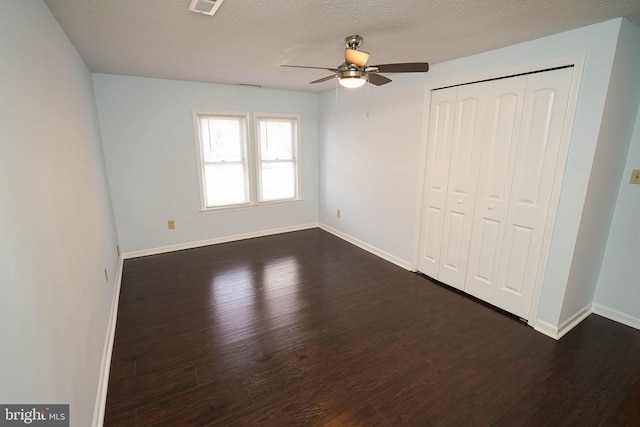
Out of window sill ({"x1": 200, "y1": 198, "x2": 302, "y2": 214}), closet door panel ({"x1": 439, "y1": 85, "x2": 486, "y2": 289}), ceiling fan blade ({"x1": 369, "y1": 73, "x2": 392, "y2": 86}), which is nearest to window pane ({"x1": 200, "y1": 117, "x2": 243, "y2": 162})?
window sill ({"x1": 200, "y1": 198, "x2": 302, "y2": 214})

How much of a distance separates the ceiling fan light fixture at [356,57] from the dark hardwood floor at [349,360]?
6.96 ft

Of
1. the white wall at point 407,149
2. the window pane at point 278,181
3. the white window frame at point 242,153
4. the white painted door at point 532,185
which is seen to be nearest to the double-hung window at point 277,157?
the window pane at point 278,181

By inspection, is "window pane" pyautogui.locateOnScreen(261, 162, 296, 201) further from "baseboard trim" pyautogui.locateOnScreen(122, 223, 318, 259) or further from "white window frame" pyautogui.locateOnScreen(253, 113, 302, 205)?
"baseboard trim" pyautogui.locateOnScreen(122, 223, 318, 259)

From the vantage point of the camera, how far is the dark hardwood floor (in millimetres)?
1750

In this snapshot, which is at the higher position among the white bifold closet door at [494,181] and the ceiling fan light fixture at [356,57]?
the ceiling fan light fixture at [356,57]

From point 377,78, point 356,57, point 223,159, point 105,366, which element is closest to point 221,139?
point 223,159

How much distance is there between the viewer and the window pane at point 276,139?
4.75 m

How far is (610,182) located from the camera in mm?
2375

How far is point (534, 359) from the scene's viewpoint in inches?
85.5

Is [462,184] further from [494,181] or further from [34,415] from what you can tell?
[34,415]

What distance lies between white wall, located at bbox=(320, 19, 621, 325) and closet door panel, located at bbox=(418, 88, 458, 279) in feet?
0.45

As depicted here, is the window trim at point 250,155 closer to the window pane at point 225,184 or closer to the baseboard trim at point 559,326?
the window pane at point 225,184

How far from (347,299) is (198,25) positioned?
2.67 metres

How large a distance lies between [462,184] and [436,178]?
31cm
